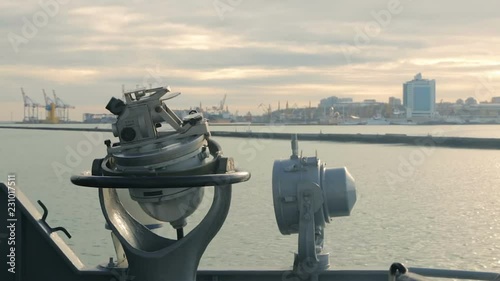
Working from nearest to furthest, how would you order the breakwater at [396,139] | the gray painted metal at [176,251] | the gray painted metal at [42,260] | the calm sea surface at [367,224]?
the gray painted metal at [176,251], the gray painted metal at [42,260], the calm sea surface at [367,224], the breakwater at [396,139]

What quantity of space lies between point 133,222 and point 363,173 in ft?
133

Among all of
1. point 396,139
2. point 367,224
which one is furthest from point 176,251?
point 396,139

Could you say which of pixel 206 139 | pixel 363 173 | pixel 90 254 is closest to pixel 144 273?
pixel 206 139

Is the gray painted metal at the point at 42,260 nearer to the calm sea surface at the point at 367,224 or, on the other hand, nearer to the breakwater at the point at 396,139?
the calm sea surface at the point at 367,224

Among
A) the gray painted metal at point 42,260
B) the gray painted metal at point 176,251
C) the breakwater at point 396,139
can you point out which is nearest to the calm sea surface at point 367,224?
the gray painted metal at point 42,260

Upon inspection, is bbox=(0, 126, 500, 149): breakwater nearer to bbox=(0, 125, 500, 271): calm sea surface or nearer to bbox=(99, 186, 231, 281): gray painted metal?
bbox=(0, 125, 500, 271): calm sea surface

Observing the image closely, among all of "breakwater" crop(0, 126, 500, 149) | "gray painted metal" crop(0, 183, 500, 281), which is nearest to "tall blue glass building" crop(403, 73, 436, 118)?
"breakwater" crop(0, 126, 500, 149)

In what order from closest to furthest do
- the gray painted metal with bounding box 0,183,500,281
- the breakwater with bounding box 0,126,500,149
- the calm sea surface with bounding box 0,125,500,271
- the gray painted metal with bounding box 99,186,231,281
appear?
1. the gray painted metal with bounding box 99,186,231,281
2. the gray painted metal with bounding box 0,183,500,281
3. the calm sea surface with bounding box 0,125,500,271
4. the breakwater with bounding box 0,126,500,149

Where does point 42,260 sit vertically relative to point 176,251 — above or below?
below

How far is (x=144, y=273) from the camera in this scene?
3881mm

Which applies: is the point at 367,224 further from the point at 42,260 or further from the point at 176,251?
the point at 176,251

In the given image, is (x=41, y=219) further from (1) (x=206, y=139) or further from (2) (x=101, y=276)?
(1) (x=206, y=139)

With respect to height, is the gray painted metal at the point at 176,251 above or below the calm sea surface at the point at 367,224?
above

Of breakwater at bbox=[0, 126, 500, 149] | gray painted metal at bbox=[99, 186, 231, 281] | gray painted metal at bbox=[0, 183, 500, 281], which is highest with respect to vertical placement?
gray painted metal at bbox=[99, 186, 231, 281]
